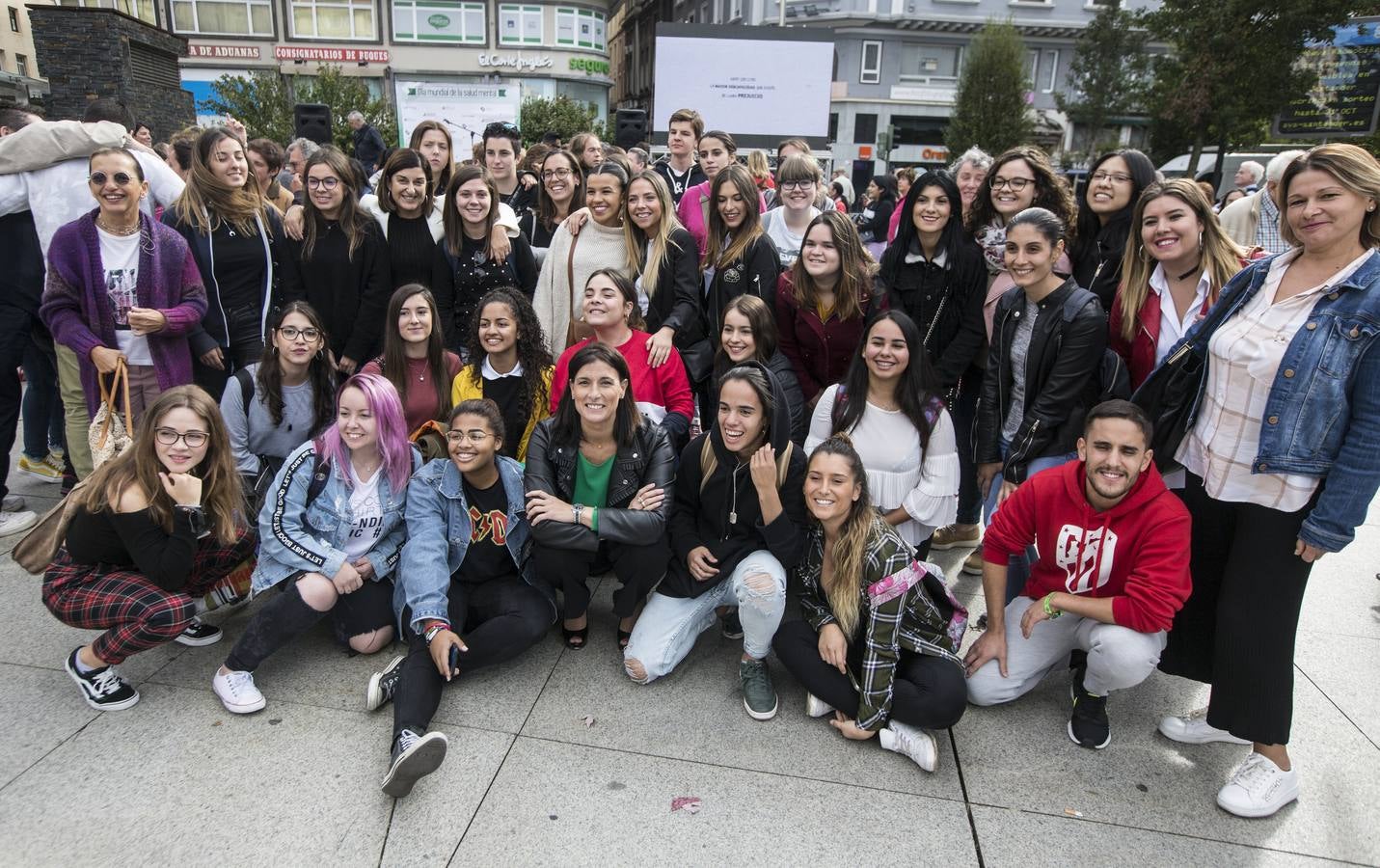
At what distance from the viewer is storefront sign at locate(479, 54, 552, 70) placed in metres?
38.2

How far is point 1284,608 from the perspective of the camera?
245 centimetres

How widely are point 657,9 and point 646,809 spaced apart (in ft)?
190

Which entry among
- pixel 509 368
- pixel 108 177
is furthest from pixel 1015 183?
pixel 108 177

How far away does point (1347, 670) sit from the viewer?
3.23m

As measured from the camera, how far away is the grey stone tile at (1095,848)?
2.24 meters

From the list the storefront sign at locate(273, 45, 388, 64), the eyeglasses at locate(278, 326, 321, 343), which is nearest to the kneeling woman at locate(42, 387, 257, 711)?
the eyeglasses at locate(278, 326, 321, 343)

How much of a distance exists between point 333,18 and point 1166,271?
43.5 meters

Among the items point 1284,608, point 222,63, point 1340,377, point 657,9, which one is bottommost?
point 1284,608

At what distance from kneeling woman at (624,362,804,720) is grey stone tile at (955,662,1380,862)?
81 centimetres

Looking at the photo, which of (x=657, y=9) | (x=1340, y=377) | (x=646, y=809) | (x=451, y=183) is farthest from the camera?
(x=657, y=9)

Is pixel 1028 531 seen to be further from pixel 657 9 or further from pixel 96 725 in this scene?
pixel 657 9

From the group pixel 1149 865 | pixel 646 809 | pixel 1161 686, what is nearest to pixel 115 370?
pixel 646 809

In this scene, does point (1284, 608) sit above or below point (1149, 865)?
above

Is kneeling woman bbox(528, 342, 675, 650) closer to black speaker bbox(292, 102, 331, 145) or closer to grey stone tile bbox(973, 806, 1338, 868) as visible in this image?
grey stone tile bbox(973, 806, 1338, 868)
